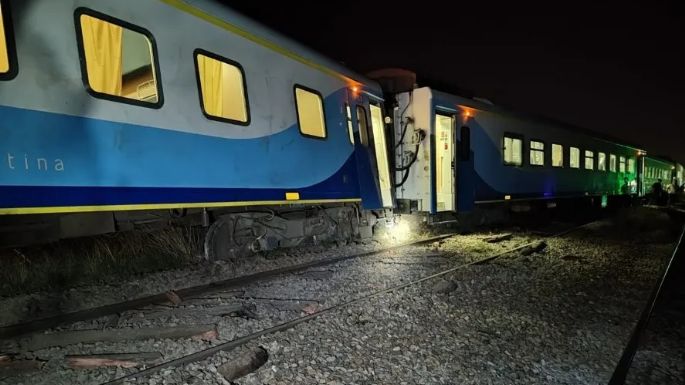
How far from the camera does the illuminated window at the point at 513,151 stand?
12.5m

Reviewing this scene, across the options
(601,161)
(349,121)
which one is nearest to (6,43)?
(349,121)

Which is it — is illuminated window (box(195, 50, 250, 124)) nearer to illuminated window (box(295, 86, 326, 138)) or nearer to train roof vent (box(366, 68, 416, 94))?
illuminated window (box(295, 86, 326, 138))

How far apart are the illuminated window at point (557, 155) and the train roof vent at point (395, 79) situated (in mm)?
6792

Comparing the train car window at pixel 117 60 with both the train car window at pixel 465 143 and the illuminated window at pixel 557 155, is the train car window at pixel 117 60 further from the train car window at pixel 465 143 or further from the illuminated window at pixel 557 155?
→ the illuminated window at pixel 557 155

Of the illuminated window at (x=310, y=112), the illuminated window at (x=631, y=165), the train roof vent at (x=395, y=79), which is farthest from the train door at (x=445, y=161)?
the illuminated window at (x=631, y=165)

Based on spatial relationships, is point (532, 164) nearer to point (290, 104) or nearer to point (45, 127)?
point (290, 104)

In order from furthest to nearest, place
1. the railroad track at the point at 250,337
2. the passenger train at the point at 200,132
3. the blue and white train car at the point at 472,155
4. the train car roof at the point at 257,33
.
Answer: the blue and white train car at the point at 472,155 → the train car roof at the point at 257,33 → the passenger train at the point at 200,132 → the railroad track at the point at 250,337

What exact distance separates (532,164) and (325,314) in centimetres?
1102

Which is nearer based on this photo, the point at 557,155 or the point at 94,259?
the point at 94,259

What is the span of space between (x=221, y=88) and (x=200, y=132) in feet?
2.58

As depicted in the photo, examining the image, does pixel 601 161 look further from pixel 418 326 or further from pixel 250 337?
pixel 250 337

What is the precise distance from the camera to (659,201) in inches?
1074

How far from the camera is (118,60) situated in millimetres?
4586

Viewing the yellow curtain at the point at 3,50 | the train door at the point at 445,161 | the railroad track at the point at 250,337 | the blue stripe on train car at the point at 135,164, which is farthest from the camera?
the train door at the point at 445,161
